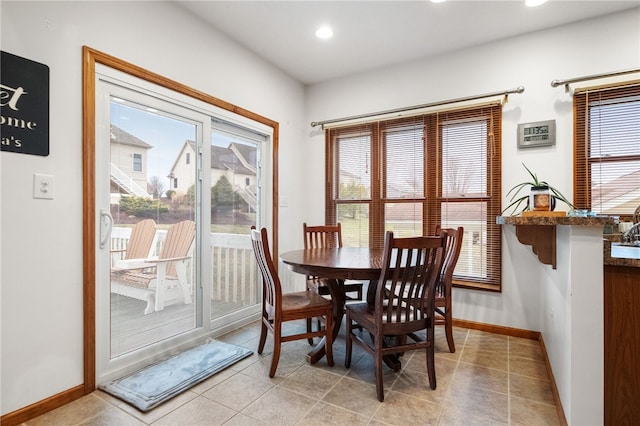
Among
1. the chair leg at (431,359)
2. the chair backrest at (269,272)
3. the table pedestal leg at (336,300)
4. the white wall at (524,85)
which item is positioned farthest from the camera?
the white wall at (524,85)

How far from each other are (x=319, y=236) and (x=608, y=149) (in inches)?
103

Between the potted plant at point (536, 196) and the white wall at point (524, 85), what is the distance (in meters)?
→ 0.07

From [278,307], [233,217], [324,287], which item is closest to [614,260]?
[278,307]

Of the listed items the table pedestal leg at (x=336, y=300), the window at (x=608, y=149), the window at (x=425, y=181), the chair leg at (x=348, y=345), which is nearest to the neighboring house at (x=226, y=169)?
the window at (x=425, y=181)

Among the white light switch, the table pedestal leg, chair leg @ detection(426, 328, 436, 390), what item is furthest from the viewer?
the table pedestal leg

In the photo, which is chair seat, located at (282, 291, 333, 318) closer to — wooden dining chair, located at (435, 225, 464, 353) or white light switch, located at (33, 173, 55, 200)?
wooden dining chair, located at (435, 225, 464, 353)

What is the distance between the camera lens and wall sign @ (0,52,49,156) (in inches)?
63.0

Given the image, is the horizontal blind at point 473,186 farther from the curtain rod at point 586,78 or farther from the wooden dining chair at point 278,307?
the wooden dining chair at point 278,307

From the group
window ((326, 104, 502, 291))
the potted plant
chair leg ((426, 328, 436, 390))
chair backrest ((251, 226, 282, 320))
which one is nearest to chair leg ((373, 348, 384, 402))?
chair leg ((426, 328, 436, 390))

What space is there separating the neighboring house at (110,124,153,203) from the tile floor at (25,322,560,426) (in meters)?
1.32

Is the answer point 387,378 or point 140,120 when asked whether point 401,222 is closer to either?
point 387,378

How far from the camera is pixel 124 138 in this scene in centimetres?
222

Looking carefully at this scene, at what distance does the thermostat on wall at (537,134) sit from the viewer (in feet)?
8.96

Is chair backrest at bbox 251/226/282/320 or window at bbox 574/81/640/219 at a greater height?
window at bbox 574/81/640/219
